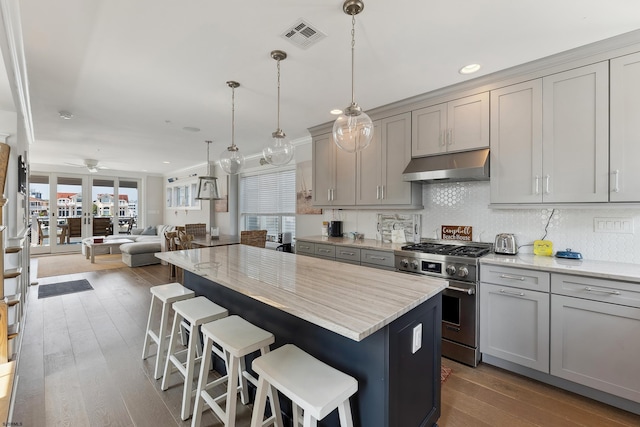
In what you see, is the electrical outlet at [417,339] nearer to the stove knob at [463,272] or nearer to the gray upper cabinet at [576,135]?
the stove knob at [463,272]

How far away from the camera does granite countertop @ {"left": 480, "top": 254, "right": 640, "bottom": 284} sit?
1.83 meters

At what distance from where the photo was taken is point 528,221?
8.61 ft

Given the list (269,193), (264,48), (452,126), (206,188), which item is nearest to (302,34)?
(264,48)

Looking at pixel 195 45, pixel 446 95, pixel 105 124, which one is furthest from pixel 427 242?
pixel 105 124

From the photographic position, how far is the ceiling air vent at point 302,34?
1.87 meters

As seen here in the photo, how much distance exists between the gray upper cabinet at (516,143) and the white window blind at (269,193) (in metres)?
3.45

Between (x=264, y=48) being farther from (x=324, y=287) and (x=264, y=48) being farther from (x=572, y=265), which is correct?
(x=572, y=265)

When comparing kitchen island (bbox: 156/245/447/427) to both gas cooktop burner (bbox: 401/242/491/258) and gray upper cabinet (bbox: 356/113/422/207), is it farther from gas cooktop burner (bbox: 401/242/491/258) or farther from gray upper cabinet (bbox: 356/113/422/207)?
gray upper cabinet (bbox: 356/113/422/207)

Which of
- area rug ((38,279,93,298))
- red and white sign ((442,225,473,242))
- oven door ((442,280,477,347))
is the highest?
red and white sign ((442,225,473,242))

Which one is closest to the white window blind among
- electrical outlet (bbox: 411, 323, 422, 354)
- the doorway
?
electrical outlet (bbox: 411, 323, 422, 354)

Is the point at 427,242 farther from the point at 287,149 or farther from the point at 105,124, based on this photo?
the point at 105,124

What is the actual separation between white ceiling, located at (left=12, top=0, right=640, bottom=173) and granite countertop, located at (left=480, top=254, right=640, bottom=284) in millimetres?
1609

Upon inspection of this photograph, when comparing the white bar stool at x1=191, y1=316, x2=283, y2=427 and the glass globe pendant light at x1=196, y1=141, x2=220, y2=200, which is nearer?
the white bar stool at x1=191, y1=316, x2=283, y2=427

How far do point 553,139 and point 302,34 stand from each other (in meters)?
2.11
